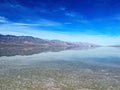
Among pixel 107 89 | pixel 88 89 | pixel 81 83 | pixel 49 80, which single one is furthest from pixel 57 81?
pixel 107 89

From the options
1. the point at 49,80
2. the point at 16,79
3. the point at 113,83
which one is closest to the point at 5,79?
the point at 16,79

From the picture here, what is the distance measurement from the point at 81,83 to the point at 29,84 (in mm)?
7098

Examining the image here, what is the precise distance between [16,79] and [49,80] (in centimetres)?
490

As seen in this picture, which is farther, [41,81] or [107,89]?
[41,81]

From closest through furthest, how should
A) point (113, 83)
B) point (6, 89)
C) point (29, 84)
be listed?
point (6, 89)
point (29, 84)
point (113, 83)

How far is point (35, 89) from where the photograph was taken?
840 inches

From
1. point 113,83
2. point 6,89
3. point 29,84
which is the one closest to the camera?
point 6,89

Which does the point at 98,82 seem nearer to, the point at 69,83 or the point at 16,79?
the point at 69,83

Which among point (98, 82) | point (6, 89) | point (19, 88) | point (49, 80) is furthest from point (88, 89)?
point (6, 89)

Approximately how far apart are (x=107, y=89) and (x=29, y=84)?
33.1ft

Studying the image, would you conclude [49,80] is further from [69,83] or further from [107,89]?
[107,89]

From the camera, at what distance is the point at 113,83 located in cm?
2498

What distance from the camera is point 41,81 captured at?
2514 centimetres

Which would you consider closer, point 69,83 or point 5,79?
point 69,83
